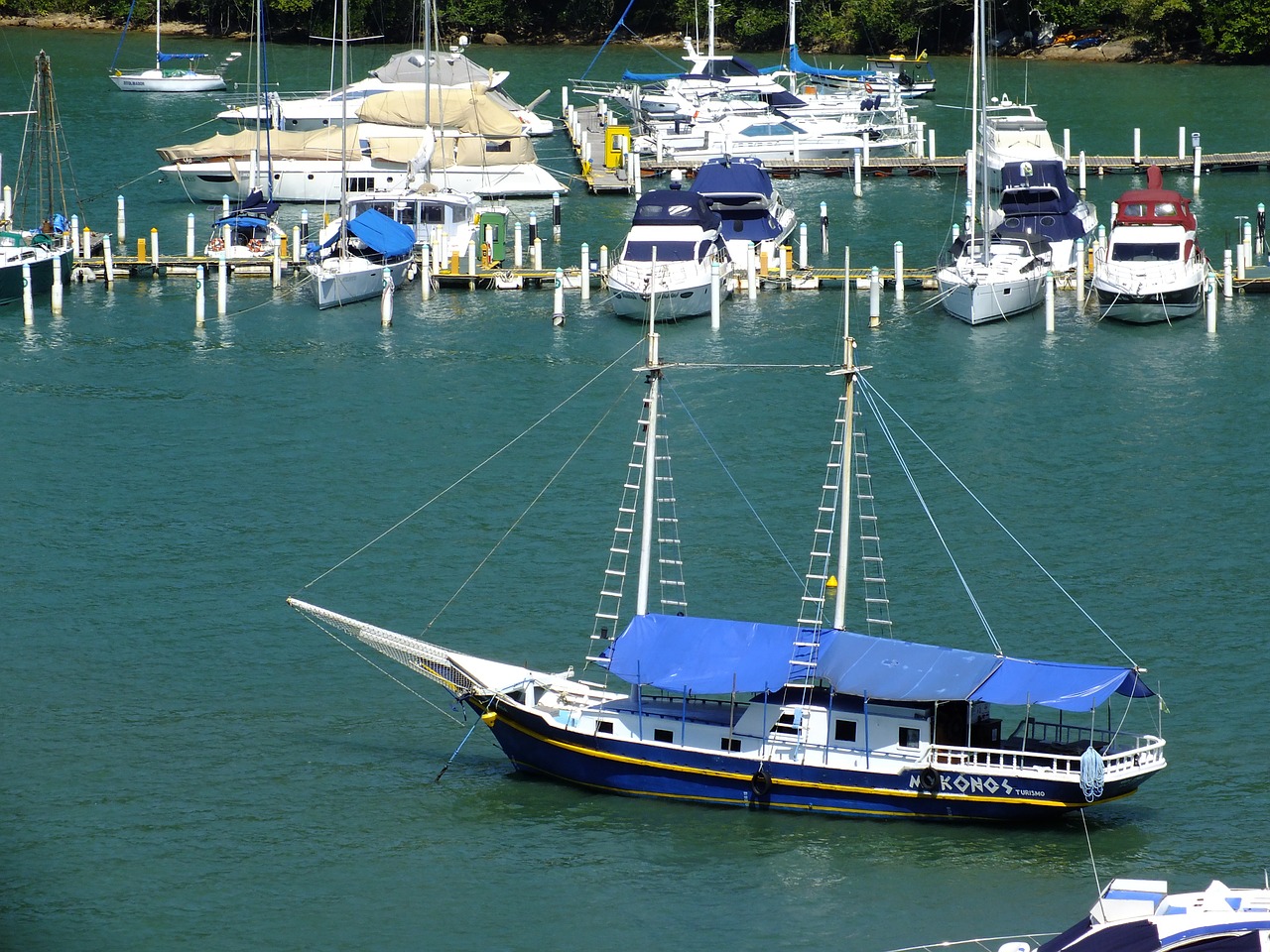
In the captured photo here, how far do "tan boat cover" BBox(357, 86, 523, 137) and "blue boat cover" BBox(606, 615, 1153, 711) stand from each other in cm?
5696

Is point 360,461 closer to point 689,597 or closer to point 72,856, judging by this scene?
point 689,597

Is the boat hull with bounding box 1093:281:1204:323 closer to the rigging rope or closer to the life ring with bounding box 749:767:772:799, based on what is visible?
the rigging rope

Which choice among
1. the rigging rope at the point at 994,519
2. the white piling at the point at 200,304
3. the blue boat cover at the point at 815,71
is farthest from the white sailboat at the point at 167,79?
the rigging rope at the point at 994,519

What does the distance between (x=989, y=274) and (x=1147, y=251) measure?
206 inches

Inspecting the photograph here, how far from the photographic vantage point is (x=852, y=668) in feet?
114

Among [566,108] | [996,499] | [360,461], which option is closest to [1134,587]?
[996,499]

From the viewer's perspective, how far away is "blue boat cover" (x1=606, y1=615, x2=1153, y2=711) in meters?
34.0

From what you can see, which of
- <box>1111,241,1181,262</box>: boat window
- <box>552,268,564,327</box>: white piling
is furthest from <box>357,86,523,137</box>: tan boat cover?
<box>1111,241,1181,262</box>: boat window

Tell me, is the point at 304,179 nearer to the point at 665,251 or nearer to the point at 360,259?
the point at 360,259

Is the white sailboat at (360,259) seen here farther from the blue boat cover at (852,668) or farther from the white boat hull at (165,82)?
the white boat hull at (165,82)

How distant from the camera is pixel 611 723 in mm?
35750

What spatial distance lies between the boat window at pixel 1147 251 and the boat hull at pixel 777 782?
3609 centimetres

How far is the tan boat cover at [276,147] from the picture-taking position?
86.8m

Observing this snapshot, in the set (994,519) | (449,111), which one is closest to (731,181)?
(449,111)
